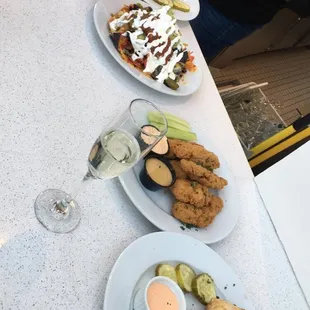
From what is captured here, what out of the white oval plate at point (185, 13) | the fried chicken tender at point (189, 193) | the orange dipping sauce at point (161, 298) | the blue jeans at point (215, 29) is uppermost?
the orange dipping sauce at point (161, 298)

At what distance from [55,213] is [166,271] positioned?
0.27 m

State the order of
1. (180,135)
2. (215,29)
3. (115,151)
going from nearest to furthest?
(115,151) < (180,135) < (215,29)

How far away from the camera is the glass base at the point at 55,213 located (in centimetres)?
85

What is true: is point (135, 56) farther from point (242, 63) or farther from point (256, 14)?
point (242, 63)

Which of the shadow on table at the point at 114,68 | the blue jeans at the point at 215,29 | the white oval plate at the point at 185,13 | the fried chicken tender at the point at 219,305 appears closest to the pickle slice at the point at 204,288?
the fried chicken tender at the point at 219,305

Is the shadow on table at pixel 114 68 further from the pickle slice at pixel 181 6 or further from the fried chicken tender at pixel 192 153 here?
the pickle slice at pixel 181 6

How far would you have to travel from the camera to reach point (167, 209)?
1043mm

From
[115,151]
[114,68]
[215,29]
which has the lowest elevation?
[215,29]

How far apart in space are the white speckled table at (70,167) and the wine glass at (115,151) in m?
0.03

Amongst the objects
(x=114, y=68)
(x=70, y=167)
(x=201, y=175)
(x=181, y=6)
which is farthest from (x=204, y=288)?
(x=181, y=6)

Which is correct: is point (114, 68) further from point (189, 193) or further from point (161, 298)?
point (161, 298)

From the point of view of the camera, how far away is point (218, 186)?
1.12 meters

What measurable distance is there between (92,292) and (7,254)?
18 cm

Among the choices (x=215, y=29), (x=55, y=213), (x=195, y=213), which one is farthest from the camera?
(x=215, y=29)
